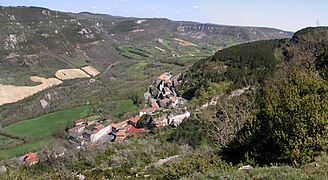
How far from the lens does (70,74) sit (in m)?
94.9

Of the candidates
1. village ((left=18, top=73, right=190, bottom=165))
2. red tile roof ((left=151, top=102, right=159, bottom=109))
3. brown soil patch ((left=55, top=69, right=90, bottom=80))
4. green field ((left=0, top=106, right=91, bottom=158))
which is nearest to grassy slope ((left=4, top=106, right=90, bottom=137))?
green field ((left=0, top=106, right=91, bottom=158))

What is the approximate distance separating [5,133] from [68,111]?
13329 millimetres

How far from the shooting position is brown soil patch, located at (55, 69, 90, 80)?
3614 inches

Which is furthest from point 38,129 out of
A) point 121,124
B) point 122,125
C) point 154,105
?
point 154,105

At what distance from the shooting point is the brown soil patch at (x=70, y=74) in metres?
91.8

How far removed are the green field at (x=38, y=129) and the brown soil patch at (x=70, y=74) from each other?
108 feet

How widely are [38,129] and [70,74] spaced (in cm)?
4580

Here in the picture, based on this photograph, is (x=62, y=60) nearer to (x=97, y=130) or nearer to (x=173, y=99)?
(x=173, y=99)

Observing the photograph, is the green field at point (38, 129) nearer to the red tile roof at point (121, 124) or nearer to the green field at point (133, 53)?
the red tile roof at point (121, 124)

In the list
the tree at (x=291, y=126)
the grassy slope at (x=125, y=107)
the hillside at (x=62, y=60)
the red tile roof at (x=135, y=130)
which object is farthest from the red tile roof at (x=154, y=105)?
the tree at (x=291, y=126)

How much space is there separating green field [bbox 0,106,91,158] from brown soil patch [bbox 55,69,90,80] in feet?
108

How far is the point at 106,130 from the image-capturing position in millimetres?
47469

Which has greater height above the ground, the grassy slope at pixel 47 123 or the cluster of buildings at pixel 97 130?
the cluster of buildings at pixel 97 130

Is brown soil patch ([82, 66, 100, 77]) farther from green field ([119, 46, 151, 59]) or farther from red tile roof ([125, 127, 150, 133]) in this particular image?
red tile roof ([125, 127, 150, 133])
